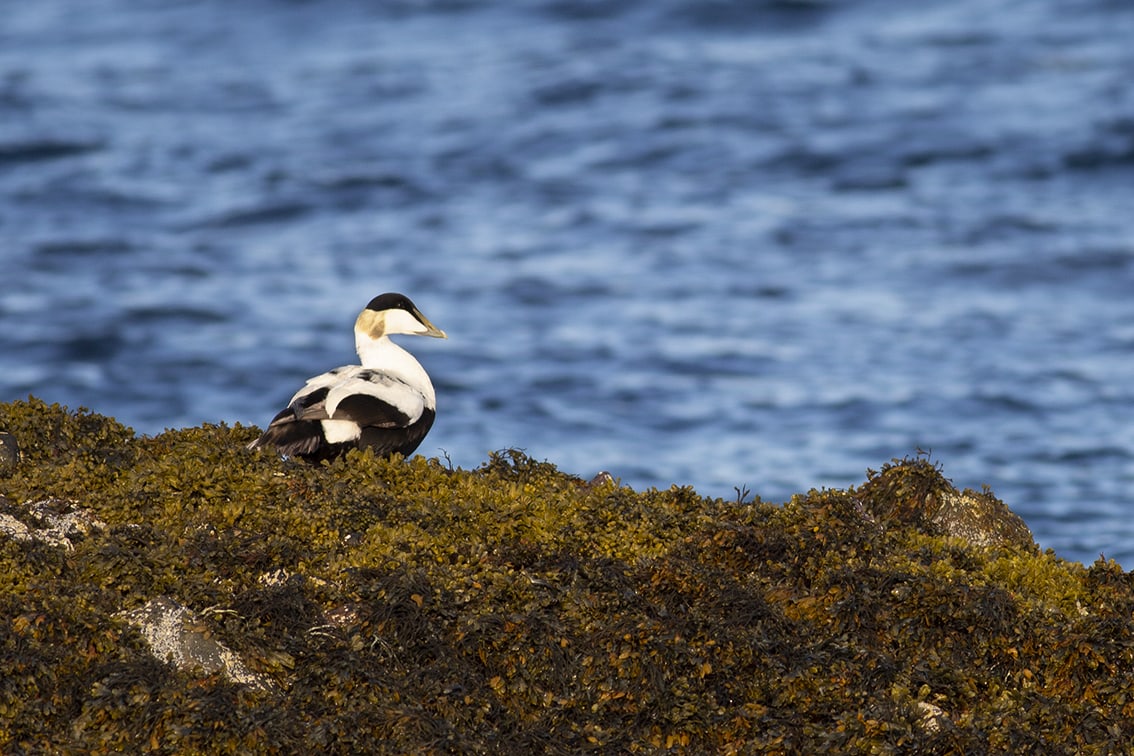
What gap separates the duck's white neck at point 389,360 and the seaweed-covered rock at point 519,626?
5.02 feet

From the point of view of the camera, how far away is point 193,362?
20234mm

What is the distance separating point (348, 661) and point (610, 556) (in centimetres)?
129

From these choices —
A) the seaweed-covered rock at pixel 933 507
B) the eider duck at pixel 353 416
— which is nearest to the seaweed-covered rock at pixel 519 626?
the seaweed-covered rock at pixel 933 507

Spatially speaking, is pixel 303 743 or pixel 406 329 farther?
pixel 406 329

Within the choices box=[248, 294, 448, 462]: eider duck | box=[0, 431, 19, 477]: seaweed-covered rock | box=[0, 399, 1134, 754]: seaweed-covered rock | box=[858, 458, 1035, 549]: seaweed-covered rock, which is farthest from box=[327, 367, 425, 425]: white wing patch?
box=[858, 458, 1035, 549]: seaweed-covered rock

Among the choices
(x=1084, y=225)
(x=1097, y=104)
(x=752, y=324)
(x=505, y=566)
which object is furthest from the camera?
(x=1097, y=104)

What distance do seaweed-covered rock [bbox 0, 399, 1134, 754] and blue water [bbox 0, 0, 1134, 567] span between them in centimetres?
881

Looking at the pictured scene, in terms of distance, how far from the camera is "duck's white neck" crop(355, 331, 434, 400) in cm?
792

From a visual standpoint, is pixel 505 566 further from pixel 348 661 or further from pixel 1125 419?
pixel 1125 419

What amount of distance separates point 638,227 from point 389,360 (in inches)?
605

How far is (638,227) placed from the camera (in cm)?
2309

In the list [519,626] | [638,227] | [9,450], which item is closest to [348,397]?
[9,450]

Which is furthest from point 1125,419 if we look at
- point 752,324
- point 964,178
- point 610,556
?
point 610,556

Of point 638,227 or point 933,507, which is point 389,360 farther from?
point 638,227
